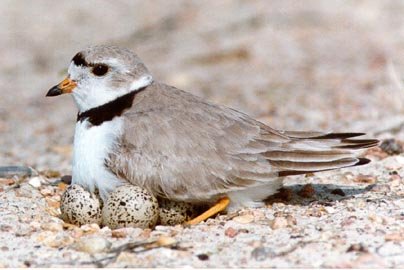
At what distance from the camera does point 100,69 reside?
5.24 m

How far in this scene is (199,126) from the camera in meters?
5.04

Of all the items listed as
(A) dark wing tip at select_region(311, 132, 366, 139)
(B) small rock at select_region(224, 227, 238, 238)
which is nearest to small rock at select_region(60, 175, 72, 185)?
(B) small rock at select_region(224, 227, 238, 238)

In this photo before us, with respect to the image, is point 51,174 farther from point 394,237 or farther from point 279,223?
point 394,237

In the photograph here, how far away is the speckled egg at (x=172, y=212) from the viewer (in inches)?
195

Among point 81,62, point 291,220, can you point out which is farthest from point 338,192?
point 81,62

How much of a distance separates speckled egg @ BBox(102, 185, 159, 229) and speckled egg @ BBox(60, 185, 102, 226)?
0.11 m

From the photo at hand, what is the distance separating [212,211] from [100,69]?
114 cm

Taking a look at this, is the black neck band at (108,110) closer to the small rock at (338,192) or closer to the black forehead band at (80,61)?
the black forehead band at (80,61)

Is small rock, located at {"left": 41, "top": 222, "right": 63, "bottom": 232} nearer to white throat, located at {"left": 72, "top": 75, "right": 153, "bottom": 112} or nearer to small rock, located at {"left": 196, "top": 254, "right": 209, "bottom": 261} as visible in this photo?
white throat, located at {"left": 72, "top": 75, "right": 153, "bottom": 112}

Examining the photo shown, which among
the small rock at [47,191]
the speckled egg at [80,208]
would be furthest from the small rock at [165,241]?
the small rock at [47,191]

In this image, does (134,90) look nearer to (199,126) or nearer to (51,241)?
(199,126)

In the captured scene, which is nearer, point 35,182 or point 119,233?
point 119,233

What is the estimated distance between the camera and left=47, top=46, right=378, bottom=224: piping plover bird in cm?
490

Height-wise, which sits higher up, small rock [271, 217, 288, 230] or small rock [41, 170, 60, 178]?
small rock [41, 170, 60, 178]
